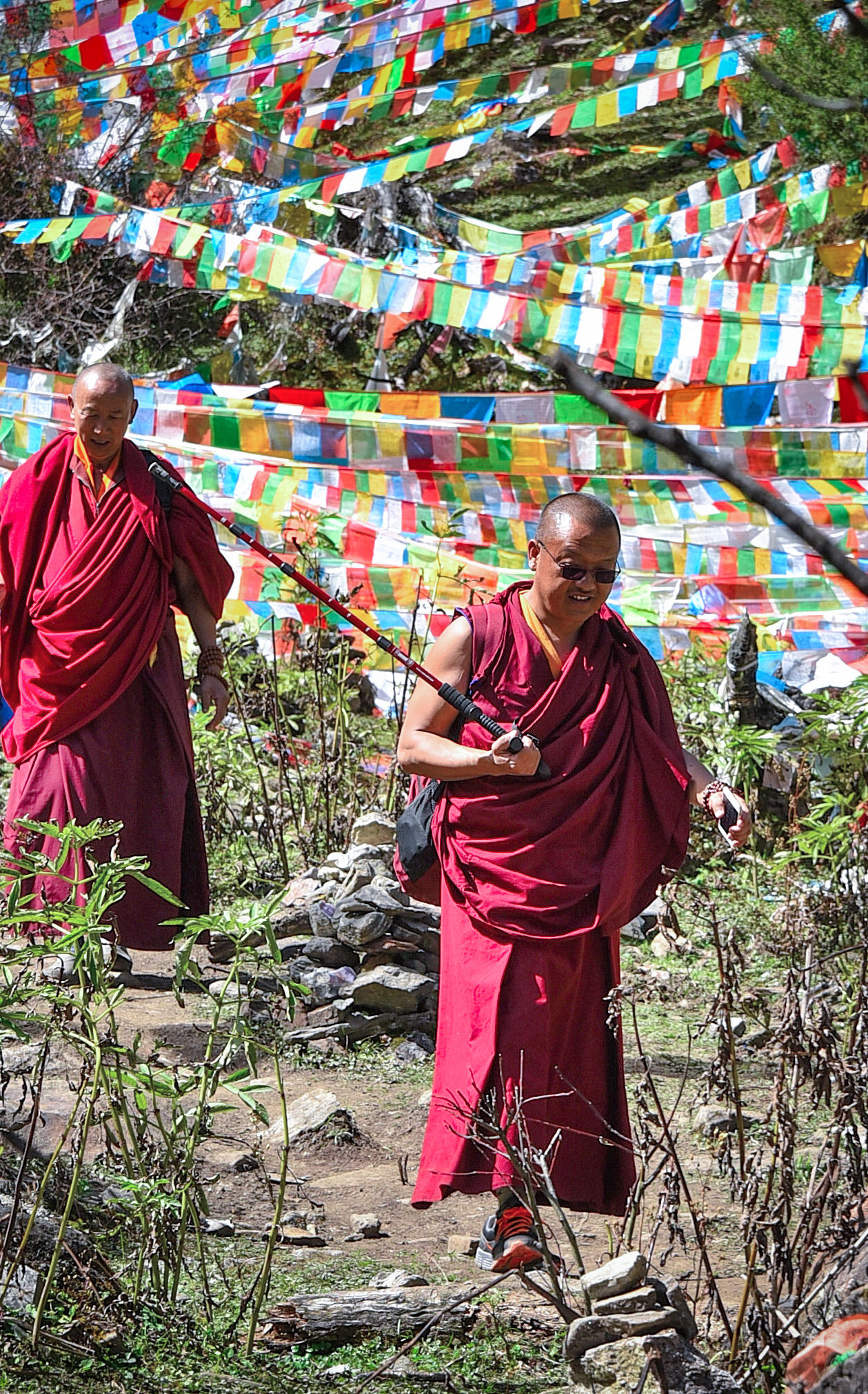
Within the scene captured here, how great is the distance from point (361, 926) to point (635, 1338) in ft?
9.45

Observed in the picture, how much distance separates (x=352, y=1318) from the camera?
2803 mm

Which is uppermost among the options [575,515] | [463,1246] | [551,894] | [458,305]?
[458,305]

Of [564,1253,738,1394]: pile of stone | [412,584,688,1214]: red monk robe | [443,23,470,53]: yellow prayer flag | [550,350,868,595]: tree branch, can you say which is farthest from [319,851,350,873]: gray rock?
[443,23,470,53]: yellow prayer flag

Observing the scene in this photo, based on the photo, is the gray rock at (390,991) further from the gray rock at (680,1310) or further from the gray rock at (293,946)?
the gray rock at (680,1310)

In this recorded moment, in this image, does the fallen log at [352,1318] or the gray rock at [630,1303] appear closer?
the gray rock at [630,1303]

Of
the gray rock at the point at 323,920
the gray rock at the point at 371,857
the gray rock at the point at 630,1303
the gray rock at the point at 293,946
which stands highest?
the gray rock at the point at 371,857

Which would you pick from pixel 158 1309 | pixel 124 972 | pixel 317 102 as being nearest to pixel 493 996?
pixel 158 1309

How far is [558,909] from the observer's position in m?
3.47

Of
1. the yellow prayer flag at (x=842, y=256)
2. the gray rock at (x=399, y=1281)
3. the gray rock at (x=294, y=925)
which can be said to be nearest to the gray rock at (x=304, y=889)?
the gray rock at (x=294, y=925)

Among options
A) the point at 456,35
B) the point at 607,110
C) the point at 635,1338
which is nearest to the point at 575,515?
the point at 635,1338

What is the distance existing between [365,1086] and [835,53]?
450 centimetres

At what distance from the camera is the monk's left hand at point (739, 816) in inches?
136

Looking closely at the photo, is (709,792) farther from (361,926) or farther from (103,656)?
(103,656)

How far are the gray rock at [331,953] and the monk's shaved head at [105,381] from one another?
1.80 meters
